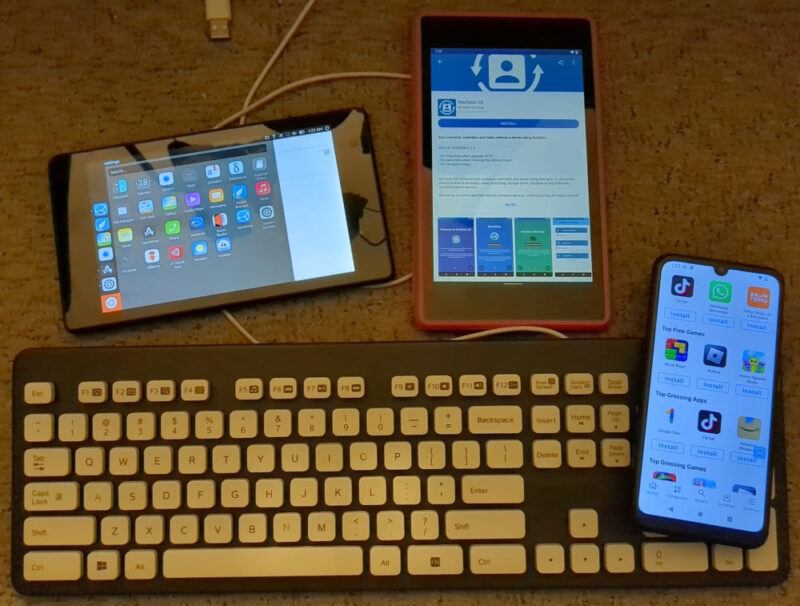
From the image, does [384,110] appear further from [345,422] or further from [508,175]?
[345,422]

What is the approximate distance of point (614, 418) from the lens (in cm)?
51

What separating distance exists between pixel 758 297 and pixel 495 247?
17cm

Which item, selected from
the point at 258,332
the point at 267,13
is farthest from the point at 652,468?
the point at 267,13

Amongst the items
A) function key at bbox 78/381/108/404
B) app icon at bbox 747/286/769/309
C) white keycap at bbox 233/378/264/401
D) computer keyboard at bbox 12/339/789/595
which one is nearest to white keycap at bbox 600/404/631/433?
computer keyboard at bbox 12/339/789/595

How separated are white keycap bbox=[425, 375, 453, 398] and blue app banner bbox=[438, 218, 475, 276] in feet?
0.26

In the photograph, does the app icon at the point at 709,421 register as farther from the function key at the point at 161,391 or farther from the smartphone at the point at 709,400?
the function key at the point at 161,391

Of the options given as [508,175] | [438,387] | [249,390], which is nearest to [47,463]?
[249,390]

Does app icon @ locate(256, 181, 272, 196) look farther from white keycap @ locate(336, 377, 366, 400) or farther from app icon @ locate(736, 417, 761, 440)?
app icon @ locate(736, 417, 761, 440)

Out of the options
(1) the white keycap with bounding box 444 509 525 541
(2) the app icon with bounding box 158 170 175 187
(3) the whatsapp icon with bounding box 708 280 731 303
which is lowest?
(1) the white keycap with bounding box 444 509 525 541

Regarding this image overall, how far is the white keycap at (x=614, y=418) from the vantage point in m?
0.51

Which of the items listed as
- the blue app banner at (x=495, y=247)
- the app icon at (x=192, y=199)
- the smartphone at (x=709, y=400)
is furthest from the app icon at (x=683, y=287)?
the app icon at (x=192, y=199)

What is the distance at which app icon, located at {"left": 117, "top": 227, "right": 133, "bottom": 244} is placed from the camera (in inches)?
21.6

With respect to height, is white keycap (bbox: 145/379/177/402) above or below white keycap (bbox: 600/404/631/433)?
above

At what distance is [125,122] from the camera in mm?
577
